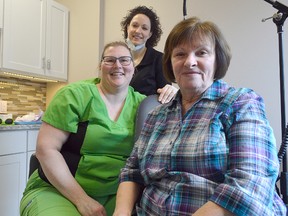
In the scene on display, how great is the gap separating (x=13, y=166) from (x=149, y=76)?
1.33 meters

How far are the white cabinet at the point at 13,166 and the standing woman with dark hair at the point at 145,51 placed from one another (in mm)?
1118

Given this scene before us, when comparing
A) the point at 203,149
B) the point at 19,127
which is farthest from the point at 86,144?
the point at 19,127

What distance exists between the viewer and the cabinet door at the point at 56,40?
9.27ft

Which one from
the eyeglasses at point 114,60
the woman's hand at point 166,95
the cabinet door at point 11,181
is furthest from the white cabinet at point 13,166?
the woman's hand at point 166,95

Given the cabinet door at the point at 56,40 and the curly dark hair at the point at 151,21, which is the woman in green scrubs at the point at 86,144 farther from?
the cabinet door at the point at 56,40

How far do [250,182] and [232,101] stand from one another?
242 mm

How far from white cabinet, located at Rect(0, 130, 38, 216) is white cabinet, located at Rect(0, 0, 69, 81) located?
605 millimetres

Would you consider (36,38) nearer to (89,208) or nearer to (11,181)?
(11,181)

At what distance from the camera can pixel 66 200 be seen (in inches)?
43.6

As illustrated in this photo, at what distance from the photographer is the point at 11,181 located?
2188mm

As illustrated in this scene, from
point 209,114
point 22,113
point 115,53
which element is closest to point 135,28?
point 115,53

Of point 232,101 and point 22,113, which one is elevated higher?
point 232,101

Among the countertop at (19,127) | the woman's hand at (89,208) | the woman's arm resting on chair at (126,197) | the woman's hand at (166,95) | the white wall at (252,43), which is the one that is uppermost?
the white wall at (252,43)

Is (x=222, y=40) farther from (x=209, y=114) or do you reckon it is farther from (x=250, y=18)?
(x=250, y=18)
